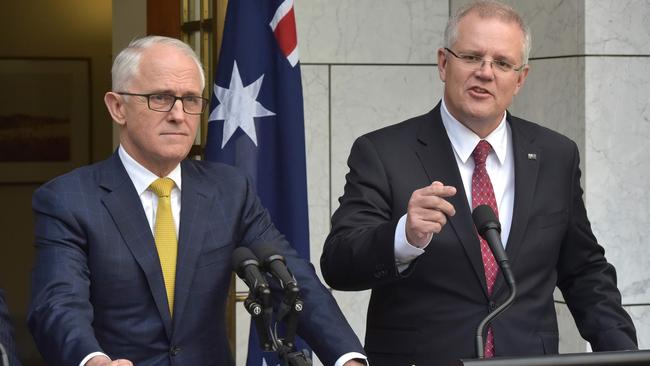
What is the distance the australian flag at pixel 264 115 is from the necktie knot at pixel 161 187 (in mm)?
1950

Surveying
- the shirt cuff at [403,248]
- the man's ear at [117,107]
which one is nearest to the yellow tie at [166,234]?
the man's ear at [117,107]

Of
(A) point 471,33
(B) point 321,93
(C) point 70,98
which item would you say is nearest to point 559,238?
(A) point 471,33

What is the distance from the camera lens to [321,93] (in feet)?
20.9

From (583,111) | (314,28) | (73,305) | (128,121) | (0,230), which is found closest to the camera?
(73,305)

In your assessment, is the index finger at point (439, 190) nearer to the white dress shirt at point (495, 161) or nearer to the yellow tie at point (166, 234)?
the white dress shirt at point (495, 161)

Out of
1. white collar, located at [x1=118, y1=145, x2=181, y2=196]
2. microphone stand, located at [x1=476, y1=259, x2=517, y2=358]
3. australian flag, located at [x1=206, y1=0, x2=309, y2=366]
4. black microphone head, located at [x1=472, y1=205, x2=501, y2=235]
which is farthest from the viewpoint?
australian flag, located at [x1=206, y1=0, x2=309, y2=366]

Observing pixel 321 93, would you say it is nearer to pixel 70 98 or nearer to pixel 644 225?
pixel 644 225

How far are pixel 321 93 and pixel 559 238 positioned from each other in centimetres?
274

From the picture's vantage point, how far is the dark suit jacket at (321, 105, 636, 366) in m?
3.67

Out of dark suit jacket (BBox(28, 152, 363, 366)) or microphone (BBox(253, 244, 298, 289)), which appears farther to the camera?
dark suit jacket (BBox(28, 152, 363, 366))

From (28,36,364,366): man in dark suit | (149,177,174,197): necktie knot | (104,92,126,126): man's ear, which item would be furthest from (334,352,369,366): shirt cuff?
(104,92,126,126): man's ear

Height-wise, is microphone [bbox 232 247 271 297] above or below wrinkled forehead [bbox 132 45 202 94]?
below

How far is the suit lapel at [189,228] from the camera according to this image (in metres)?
3.51

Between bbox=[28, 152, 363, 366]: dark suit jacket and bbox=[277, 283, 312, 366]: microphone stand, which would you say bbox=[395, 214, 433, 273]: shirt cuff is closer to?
bbox=[28, 152, 363, 366]: dark suit jacket
